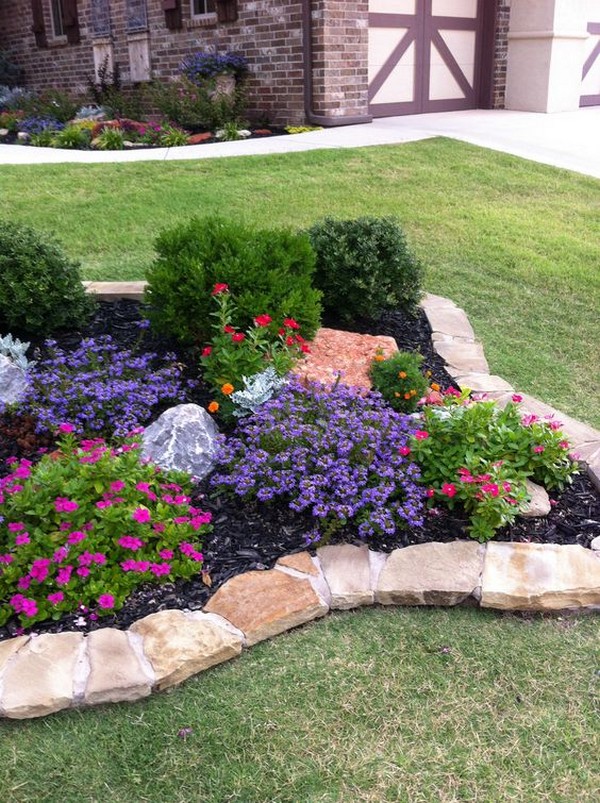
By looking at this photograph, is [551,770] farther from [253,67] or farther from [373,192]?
[253,67]

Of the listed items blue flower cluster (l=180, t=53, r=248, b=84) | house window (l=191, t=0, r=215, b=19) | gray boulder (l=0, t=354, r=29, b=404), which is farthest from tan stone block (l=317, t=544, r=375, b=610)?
house window (l=191, t=0, r=215, b=19)

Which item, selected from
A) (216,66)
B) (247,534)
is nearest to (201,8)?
(216,66)

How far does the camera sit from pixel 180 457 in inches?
126

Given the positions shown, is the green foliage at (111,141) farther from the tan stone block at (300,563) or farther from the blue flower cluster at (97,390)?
the tan stone block at (300,563)

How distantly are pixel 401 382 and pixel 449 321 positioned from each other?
132 centimetres

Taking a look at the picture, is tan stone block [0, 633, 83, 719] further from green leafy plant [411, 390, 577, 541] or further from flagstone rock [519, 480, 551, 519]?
flagstone rock [519, 480, 551, 519]

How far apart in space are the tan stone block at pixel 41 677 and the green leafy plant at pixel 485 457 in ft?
4.74

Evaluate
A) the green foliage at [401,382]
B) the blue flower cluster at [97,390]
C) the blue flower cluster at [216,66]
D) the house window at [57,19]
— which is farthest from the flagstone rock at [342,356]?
the house window at [57,19]

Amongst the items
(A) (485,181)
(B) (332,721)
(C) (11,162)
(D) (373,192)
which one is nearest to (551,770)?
(B) (332,721)

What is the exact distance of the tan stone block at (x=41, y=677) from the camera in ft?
7.29

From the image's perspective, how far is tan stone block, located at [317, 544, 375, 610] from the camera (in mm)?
2648

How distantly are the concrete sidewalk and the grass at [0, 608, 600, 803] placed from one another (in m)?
7.09

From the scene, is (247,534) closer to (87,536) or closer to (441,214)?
(87,536)

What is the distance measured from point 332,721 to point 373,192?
5941mm
